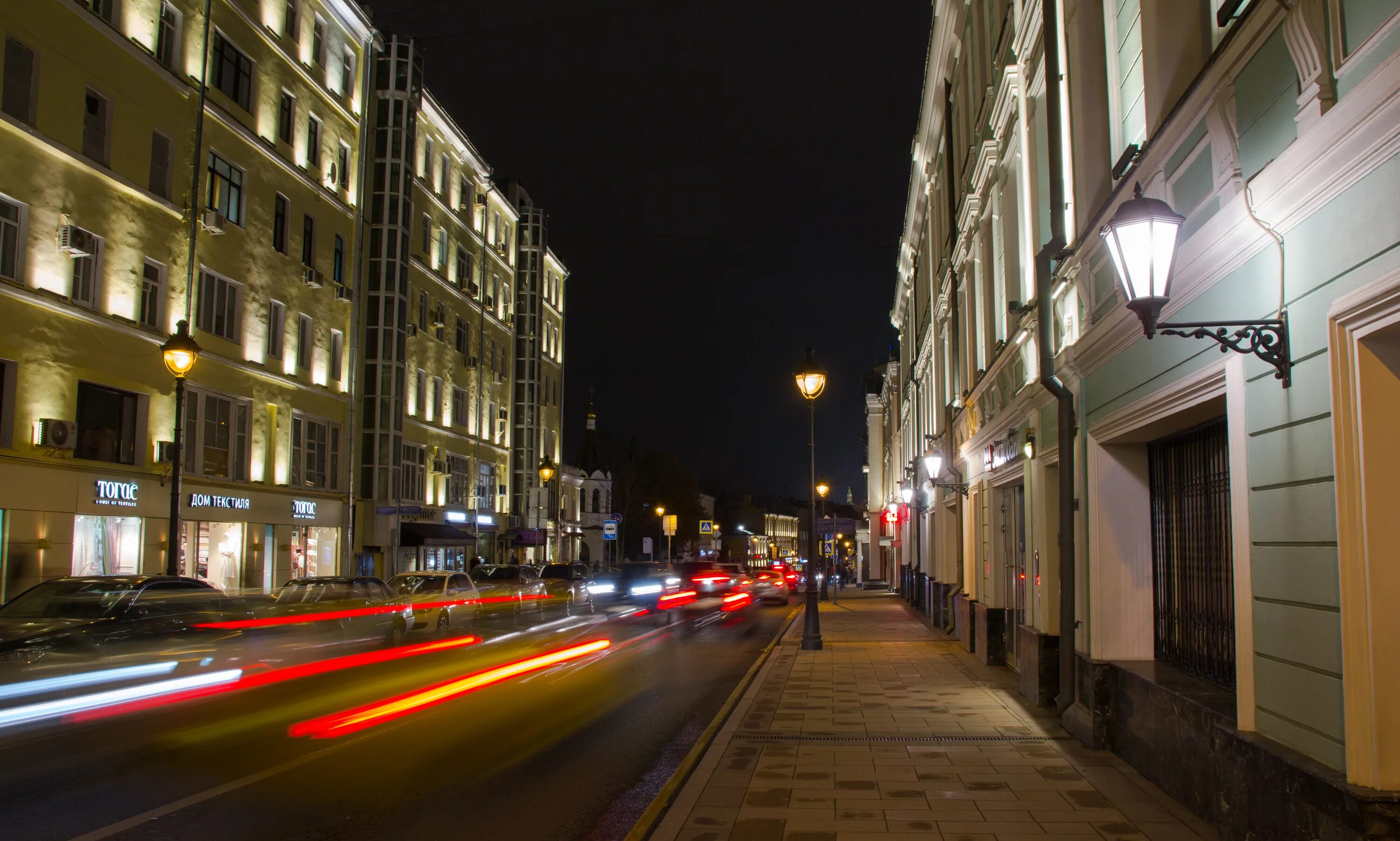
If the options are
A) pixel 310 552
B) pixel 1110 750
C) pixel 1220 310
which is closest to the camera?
pixel 1220 310

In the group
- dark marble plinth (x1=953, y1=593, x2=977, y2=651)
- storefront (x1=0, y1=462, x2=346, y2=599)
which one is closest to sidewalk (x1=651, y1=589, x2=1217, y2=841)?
dark marble plinth (x1=953, y1=593, x2=977, y2=651)

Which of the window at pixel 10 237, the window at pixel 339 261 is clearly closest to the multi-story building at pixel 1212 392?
the window at pixel 10 237

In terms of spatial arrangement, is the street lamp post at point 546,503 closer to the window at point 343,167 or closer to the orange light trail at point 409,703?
the window at point 343,167

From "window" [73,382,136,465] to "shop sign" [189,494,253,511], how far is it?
8.24ft

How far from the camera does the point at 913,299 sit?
3641 centimetres

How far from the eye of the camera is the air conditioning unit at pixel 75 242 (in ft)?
71.8

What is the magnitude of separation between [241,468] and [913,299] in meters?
21.9

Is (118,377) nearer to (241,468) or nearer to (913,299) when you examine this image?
(241,468)

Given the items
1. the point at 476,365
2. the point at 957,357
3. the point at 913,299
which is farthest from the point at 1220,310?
the point at 476,365

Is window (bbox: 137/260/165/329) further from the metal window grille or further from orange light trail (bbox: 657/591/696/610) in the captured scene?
the metal window grille

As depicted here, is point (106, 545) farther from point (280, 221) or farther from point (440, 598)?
point (280, 221)

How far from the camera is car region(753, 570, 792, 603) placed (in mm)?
42094

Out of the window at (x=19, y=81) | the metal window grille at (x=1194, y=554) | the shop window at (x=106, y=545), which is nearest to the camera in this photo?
the metal window grille at (x=1194, y=554)

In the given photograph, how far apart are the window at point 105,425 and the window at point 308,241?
9752 mm
